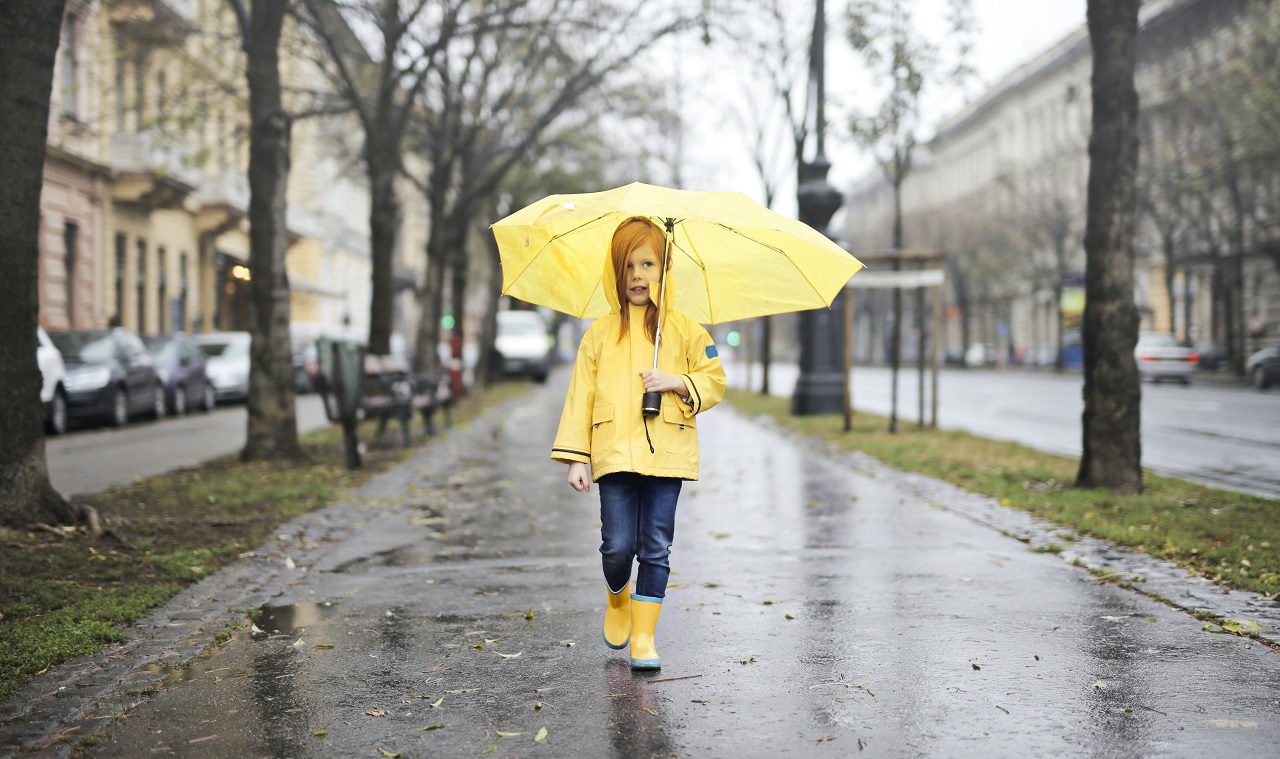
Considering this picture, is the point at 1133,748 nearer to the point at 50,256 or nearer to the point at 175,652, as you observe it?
the point at 175,652

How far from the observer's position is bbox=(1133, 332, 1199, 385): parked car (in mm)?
35469

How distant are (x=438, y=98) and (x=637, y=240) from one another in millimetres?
23256

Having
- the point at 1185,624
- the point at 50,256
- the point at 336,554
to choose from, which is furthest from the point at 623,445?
the point at 50,256

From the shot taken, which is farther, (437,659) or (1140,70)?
(1140,70)

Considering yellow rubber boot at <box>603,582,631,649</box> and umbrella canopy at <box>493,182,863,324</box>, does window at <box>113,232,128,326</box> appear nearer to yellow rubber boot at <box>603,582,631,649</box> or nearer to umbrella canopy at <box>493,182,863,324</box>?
umbrella canopy at <box>493,182,863,324</box>

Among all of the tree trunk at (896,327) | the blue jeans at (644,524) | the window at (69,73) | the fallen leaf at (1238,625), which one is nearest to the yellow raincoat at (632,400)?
the blue jeans at (644,524)

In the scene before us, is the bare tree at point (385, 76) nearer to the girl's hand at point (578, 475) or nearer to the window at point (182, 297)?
the girl's hand at point (578, 475)

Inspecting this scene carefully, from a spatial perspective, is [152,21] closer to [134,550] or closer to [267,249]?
[267,249]

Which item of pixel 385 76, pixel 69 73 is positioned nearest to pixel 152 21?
pixel 385 76

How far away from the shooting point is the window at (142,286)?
34.0 meters

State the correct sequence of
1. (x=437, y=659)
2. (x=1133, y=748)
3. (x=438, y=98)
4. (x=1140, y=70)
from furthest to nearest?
1. (x=1140, y=70)
2. (x=438, y=98)
3. (x=437, y=659)
4. (x=1133, y=748)

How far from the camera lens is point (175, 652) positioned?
512 centimetres

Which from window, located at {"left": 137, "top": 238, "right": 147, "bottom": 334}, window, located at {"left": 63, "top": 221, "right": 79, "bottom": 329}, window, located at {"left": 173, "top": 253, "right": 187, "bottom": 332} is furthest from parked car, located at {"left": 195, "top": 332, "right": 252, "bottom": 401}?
window, located at {"left": 173, "top": 253, "right": 187, "bottom": 332}

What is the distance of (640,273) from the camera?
4.75 m
